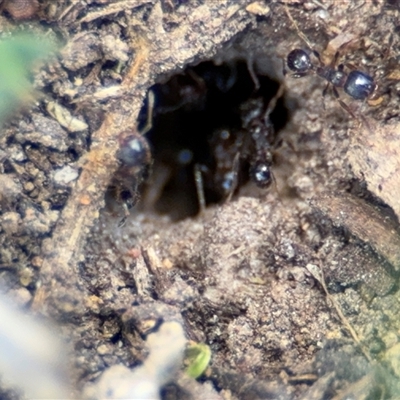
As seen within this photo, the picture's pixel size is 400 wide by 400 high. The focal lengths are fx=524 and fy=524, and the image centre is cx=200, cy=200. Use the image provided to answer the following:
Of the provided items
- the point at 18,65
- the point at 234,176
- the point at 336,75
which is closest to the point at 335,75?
the point at 336,75

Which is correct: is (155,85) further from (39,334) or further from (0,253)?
(39,334)

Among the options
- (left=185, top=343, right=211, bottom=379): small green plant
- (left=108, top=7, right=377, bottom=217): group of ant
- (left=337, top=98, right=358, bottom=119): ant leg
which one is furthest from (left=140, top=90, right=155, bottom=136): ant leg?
(left=185, top=343, right=211, bottom=379): small green plant

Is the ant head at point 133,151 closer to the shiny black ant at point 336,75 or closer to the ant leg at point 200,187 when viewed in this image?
the ant leg at point 200,187

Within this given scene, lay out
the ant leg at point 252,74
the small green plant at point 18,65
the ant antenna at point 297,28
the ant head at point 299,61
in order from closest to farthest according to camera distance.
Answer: the small green plant at point 18,65, the ant antenna at point 297,28, the ant head at point 299,61, the ant leg at point 252,74

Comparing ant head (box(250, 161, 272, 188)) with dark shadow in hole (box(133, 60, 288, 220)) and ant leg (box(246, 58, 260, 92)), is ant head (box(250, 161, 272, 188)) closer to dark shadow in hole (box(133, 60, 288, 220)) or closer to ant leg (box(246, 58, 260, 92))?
dark shadow in hole (box(133, 60, 288, 220))

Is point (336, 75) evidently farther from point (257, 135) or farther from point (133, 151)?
point (133, 151)

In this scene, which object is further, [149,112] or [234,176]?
[234,176]

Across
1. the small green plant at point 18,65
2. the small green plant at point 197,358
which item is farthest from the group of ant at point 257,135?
the small green plant at point 197,358
